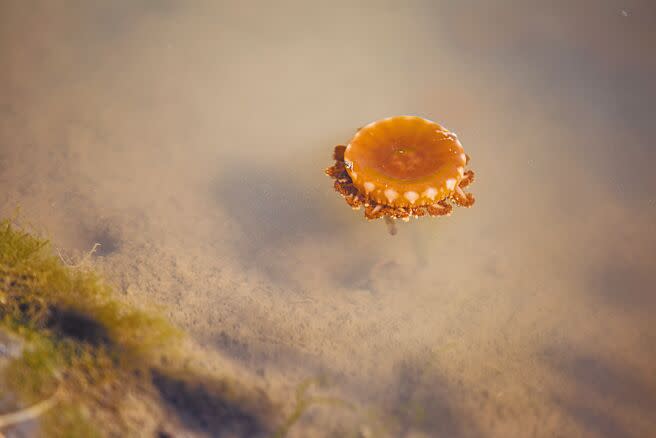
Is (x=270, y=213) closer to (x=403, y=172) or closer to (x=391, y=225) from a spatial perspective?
(x=391, y=225)

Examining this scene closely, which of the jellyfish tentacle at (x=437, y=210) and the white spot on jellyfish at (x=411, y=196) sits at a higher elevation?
the jellyfish tentacle at (x=437, y=210)

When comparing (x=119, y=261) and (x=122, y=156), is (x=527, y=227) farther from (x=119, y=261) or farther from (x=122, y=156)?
Result: (x=122, y=156)

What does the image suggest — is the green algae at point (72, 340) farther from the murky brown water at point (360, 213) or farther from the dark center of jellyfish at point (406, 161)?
the dark center of jellyfish at point (406, 161)

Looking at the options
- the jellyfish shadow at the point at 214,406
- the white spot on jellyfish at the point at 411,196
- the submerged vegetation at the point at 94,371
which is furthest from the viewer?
the white spot on jellyfish at the point at 411,196

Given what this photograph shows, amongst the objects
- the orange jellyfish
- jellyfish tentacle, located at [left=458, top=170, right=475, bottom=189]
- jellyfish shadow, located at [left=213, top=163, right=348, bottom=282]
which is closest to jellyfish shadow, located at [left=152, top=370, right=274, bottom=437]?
jellyfish shadow, located at [left=213, top=163, right=348, bottom=282]

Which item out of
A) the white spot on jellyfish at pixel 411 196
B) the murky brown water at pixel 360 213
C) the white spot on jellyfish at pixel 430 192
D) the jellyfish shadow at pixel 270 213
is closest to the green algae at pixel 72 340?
the murky brown water at pixel 360 213

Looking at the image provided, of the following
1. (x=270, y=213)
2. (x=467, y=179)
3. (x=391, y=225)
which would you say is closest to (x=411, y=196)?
(x=391, y=225)

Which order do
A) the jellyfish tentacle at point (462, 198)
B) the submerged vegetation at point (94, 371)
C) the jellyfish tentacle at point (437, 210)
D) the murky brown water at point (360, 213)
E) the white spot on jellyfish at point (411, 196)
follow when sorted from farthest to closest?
the jellyfish tentacle at point (462, 198)
the jellyfish tentacle at point (437, 210)
the white spot on jellyfish at point (411, 196)
the murky brown water at point (360, 213)
the submerged vegetation at point (94, 371)

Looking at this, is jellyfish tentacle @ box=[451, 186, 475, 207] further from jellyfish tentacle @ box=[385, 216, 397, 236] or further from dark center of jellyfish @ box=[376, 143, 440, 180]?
jellyfish tentacle @ box=[385, 216, 397, 236]

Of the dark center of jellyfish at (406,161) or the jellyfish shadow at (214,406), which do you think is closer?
the jellyfish shadow at (214,406)
